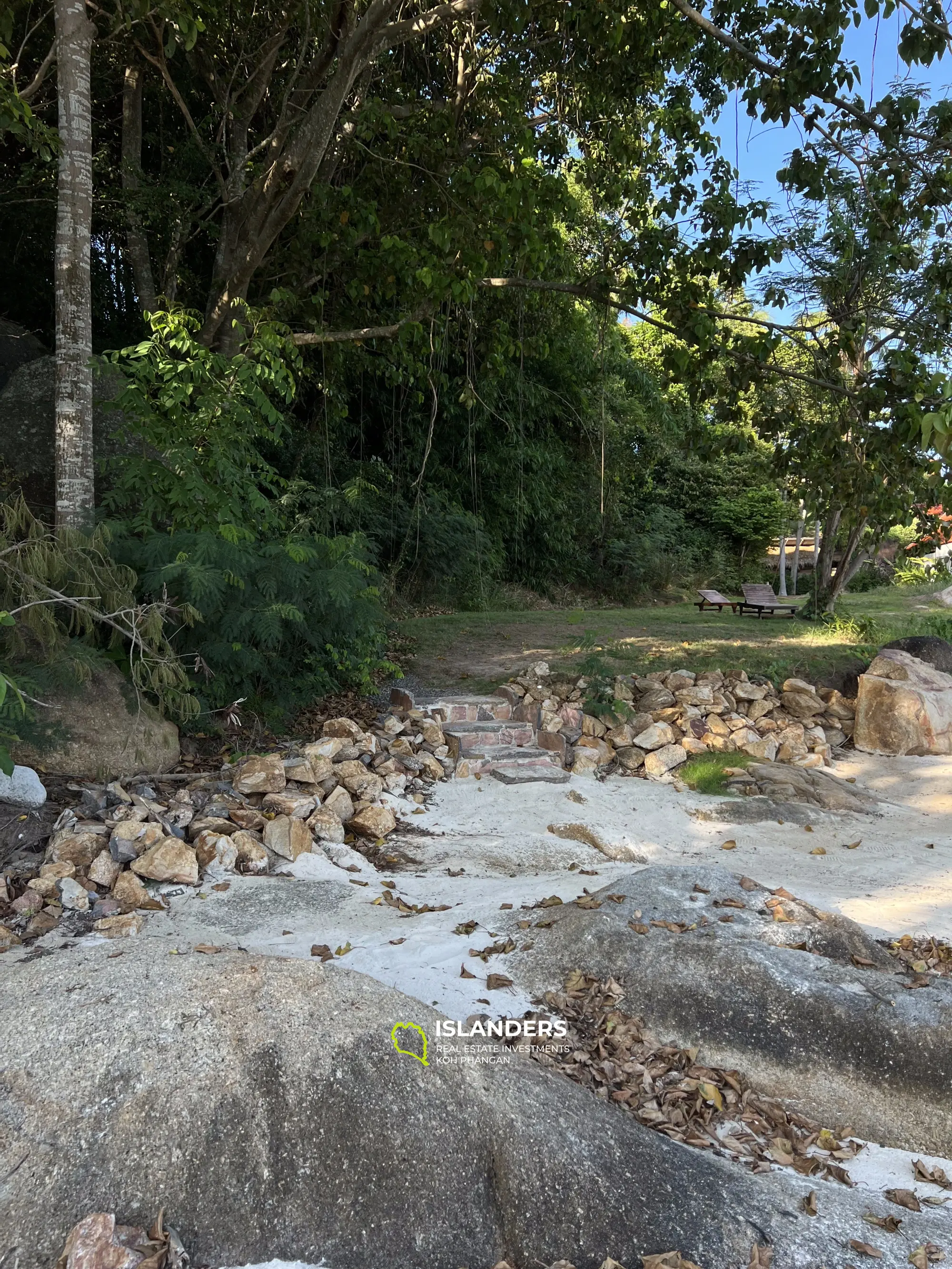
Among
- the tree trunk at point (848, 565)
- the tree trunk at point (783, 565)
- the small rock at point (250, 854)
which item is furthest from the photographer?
the tree trunk at point (783, 565)

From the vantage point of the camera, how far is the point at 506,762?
7.09 metres

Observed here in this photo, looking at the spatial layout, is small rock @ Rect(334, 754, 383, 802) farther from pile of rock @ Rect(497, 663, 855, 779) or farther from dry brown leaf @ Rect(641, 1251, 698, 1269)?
dry brown leaf @ Rect(641, 1251, 698, 1269)

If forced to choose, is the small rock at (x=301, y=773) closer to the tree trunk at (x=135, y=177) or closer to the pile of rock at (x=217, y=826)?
the pile of rock at (x=217, y=826)

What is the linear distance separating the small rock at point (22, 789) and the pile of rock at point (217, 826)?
195 mm

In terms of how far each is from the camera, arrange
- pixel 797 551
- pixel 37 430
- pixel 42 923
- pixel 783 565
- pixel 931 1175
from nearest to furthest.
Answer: pixel 931 1175 < pixel 42 923 < pixel 37 430 < pixel 797 551 < pixel 783 565

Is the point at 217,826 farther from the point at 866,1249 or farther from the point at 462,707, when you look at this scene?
the point at 866,1249

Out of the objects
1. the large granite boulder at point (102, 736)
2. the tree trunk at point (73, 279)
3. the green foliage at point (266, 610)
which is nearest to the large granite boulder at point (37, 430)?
the tree trunk at point (73, 279)

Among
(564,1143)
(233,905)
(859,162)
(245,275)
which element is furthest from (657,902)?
(245,275)

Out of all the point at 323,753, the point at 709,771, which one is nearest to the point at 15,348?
the point at 323,753

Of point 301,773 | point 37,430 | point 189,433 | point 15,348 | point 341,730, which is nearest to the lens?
point 301,773

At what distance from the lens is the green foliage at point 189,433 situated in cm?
598

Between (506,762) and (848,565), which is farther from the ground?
(848,565)

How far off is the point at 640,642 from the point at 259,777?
550 cm

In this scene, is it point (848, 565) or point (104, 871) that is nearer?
point (104, 871)
